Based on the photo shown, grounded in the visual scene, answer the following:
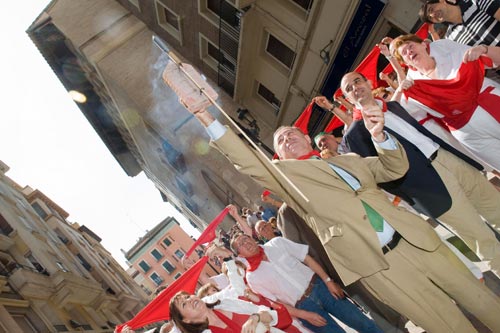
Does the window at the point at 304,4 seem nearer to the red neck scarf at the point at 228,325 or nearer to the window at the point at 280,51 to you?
the window at the point at 280,51

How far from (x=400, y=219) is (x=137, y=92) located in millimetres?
13491

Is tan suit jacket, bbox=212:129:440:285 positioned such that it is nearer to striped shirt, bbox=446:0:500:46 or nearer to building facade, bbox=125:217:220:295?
striped shirt, bbox=446:0:500:46

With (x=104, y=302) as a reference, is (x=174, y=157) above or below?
above

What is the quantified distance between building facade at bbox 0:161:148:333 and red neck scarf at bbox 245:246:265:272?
37.6 ft

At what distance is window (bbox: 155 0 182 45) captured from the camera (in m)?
13.8

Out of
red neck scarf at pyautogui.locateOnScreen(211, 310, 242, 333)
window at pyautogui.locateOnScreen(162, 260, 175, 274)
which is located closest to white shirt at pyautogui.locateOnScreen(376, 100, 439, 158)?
red neck scarf at pyautogui.locateOnScreen(211, 310, 242, 333)

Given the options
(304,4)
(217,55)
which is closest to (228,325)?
(304,4)

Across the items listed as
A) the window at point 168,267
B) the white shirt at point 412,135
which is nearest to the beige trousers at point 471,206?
the white shirt at point 412,135

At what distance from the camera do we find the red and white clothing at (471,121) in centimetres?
319

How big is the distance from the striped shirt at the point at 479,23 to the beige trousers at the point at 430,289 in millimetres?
A: 2292

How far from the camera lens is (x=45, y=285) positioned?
1485 cm

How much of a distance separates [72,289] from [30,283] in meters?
3.26

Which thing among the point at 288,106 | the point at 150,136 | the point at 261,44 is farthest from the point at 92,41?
the point at 288,106

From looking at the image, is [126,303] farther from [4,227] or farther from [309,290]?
[309,290]
